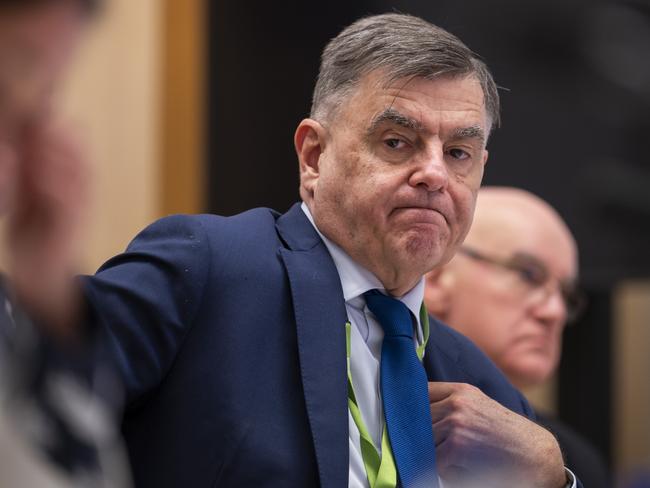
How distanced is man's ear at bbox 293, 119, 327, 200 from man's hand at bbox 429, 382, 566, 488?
1.08ft

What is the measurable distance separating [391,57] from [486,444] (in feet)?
1.74

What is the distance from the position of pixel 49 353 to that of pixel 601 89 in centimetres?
342

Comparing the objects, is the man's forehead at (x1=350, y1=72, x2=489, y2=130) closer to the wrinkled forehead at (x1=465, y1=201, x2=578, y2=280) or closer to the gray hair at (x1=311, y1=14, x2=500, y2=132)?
the gray hair at (x1=311, y1=14, x2=500, y2=132)

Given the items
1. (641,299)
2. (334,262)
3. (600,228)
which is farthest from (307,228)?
(641,299)

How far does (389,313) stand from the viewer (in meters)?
1.64

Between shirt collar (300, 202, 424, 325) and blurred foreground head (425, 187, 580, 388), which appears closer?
shirt collar (300, 202, 424, 325)

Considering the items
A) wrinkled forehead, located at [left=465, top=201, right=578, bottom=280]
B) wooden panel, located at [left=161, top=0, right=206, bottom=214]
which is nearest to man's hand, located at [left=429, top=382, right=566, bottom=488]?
wrinkled forehead, located at [left=465, top=201, right=578, bottom=280]

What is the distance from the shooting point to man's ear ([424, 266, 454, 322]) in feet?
8.54

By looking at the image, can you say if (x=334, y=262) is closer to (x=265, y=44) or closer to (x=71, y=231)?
(x=71, y=231)

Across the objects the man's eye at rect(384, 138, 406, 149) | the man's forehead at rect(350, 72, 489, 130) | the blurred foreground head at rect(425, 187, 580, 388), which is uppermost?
the man's forehead at rect(350, 72, 489, 130)

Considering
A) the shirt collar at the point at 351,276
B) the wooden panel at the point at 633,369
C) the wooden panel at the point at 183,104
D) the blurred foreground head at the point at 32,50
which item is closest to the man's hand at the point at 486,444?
the shirt collar at the point at 351,276

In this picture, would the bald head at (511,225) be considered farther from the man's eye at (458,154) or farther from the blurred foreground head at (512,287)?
the man's eye at (458,154)

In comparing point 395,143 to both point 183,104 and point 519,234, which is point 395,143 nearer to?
point 519,234

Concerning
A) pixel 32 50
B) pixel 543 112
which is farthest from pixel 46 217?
pixel 543 112
